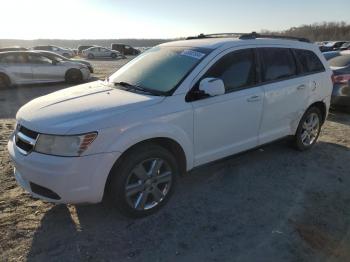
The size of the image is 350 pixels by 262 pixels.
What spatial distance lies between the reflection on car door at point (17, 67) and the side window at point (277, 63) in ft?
36.8

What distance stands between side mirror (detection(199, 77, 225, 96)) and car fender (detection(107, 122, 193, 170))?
0.51 meters

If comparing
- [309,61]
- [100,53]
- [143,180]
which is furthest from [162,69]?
[100,53]

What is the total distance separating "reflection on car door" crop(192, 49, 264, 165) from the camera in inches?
172

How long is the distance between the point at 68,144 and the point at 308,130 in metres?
4.05

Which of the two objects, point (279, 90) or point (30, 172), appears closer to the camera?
point (30, 172)

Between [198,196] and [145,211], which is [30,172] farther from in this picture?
[198,196]

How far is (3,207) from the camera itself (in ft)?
14.0

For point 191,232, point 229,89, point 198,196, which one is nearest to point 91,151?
point 191,232

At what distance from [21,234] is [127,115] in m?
1.54

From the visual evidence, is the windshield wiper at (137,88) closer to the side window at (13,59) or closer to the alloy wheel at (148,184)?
the alloy wheel at (148,184)

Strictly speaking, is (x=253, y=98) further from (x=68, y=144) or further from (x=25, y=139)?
(x=25, y=139)

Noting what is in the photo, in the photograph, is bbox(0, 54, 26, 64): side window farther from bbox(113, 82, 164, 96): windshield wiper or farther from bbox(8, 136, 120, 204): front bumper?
bbox(8, 136, 120, 204): front bumper

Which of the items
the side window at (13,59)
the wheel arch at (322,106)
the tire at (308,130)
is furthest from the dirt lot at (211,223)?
the side window at (13,59)

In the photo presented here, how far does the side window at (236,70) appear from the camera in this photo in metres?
4.57
